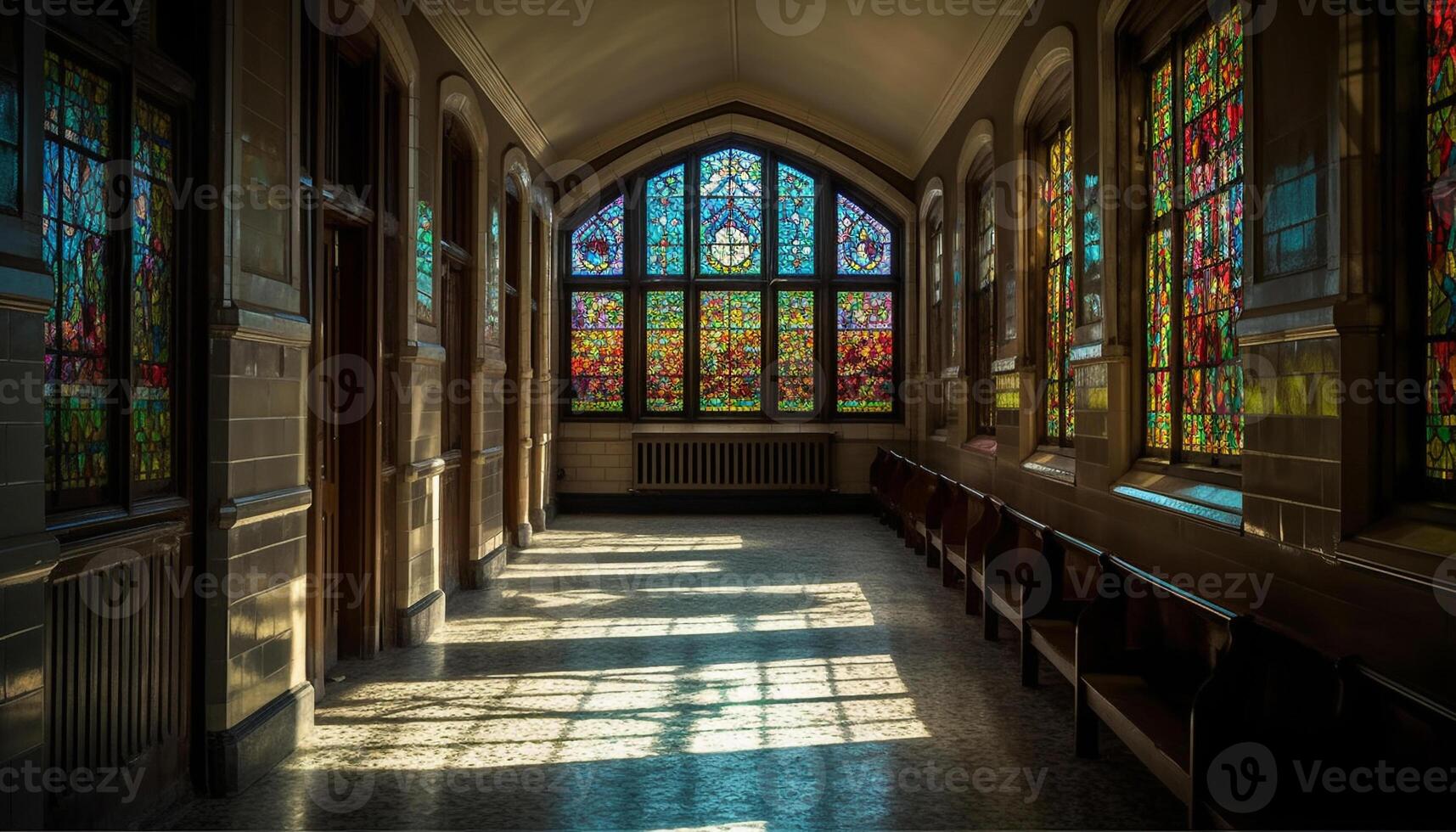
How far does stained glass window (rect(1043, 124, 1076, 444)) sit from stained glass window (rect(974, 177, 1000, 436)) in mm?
1238

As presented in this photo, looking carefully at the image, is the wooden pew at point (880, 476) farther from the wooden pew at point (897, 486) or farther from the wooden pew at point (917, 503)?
the wooden pew at point (917, 503)

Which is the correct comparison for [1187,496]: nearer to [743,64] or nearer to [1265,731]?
[1265,731]

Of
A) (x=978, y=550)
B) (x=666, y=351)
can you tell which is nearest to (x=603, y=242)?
(x=666, y=351)

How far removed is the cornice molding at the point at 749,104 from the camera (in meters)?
10.9

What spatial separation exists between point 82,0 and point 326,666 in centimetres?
296

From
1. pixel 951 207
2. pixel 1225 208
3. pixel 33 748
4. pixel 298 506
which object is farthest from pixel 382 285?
pixel 951 207

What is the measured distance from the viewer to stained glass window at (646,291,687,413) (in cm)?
1151

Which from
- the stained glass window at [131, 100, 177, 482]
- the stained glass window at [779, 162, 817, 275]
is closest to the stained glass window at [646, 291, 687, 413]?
the stained glass window at [779, 162, 817, 275]

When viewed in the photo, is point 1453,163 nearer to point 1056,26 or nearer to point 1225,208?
point 1225,208

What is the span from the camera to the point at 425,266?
18.6 feet

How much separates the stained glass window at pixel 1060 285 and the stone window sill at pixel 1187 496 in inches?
46.2

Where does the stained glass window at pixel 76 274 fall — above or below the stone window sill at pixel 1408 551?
above

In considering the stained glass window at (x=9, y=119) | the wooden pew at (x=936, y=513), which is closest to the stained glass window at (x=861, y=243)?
the wooden pew at (x=936, y=513)

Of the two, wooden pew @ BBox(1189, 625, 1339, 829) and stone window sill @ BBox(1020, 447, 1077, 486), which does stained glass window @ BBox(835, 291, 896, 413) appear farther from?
wooden pew @ BBox(1189, 625, 1339, 829)
